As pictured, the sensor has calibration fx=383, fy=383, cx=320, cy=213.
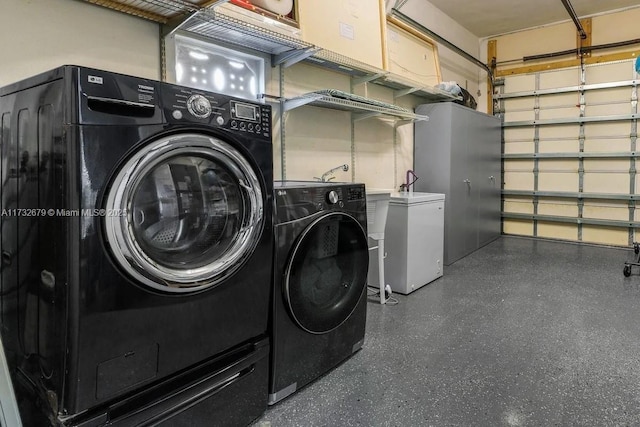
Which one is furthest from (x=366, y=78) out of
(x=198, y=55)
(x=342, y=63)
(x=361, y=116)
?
(x=198, y=55)

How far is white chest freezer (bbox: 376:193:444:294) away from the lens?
10.2ft

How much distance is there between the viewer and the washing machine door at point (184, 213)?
3.65ft

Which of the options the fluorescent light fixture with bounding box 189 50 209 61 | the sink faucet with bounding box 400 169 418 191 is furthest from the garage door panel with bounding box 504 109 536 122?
the fluorescent light fixture with bounding box 189 50 209 61

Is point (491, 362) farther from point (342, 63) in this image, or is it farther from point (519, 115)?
point (519, 115)

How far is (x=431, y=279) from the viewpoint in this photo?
3.45 meters

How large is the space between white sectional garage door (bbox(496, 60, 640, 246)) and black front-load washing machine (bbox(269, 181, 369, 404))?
4.56 m

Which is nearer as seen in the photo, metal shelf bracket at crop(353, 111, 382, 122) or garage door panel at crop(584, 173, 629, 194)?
metal shelf bracket at crop(353, 111, 382, 122)

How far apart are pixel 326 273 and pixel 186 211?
0.83 metres

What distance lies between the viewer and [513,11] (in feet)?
15.8

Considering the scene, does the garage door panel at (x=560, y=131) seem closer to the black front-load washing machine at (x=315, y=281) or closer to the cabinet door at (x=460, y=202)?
the cabinet door at (x=460, y=202)

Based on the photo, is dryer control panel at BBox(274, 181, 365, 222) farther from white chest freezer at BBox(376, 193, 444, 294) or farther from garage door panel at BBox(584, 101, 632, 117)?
garage door panel at BBox(584, 101, 632, 117)

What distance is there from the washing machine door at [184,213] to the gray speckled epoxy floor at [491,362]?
2.51ft

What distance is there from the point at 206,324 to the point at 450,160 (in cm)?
340

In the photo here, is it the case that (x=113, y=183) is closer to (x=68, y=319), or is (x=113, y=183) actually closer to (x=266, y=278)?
(x=68, y=319)
